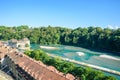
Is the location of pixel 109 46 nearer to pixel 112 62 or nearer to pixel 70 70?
pixel 112 62

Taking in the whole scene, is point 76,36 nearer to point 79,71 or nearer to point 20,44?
point 20,44

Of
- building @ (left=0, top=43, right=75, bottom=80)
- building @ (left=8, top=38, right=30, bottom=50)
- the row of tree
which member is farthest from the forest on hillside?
building @ (left=0, top=43, right=75, bottom=80)

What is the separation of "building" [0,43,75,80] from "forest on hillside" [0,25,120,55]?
51972mm

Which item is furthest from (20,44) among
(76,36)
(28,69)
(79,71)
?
(28,69)

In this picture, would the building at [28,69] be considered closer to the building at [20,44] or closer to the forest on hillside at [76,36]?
the building at [20,44]

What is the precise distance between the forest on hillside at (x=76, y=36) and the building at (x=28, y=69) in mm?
51972

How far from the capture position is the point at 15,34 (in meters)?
116

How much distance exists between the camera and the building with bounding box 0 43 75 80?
2675 cm

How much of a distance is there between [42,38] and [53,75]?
8667cm

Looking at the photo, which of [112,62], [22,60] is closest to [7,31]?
[112,62]

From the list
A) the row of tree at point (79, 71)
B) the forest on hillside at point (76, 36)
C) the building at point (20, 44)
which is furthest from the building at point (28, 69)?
the forest on hillside at point (76, 36)

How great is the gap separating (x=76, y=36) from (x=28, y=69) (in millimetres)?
79723

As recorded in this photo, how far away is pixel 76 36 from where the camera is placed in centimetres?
10994

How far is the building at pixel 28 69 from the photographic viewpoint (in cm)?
2675
